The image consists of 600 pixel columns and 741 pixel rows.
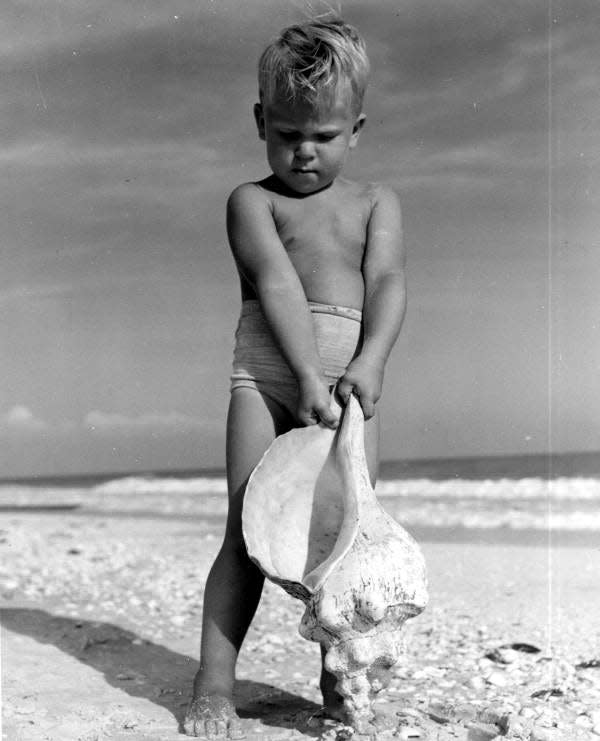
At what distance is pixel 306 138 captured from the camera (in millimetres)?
2902

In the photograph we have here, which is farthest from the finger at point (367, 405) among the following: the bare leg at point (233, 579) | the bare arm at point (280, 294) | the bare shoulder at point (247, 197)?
the bare shoulder at point (247, 197)

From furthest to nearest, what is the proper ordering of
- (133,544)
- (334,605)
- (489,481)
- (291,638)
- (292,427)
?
1. (489,481)
2. (133,544)
3. (291,638)
4. (292,427)
5. (334,605)

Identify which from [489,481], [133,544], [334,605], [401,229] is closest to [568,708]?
[334,605]

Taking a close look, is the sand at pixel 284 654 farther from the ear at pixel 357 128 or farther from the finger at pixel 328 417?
the ear at pixel 357 128

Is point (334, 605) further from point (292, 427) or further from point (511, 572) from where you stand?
point (511, 572)

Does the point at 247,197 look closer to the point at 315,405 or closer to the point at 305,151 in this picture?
the point at 305,151

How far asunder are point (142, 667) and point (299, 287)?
187 centimetres

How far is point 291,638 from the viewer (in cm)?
445

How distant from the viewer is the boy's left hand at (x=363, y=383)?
9.41ft

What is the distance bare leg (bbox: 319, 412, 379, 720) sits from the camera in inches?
118

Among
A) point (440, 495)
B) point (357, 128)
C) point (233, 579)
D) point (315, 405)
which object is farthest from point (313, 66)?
point (440, 495)

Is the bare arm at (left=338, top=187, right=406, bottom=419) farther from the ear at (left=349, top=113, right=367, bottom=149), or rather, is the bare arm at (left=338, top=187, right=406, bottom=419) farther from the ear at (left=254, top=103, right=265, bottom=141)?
the ear at (left=254, top=103, right=265, bottom=141)

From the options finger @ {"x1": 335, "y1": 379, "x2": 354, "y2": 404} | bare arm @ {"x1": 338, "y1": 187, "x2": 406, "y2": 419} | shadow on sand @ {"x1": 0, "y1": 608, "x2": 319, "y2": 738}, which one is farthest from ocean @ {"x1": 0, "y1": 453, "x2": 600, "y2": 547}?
finger @ {"x1": 335, "y1": 379, "x2": 354, "y2": 404}

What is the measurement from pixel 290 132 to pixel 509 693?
216 centimetres
